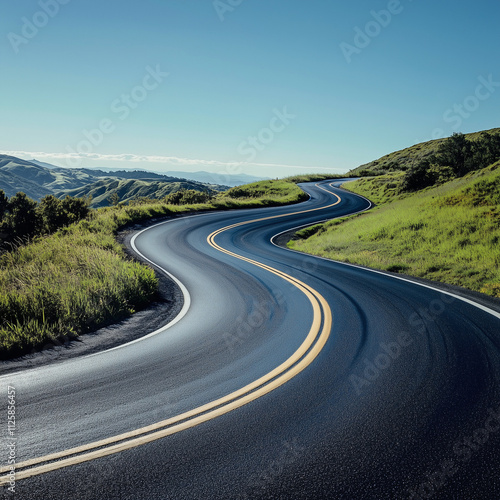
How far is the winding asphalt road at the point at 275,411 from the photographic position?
9.47ft

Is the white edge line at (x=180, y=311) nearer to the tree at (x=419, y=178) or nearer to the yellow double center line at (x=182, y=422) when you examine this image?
the yellow double center line at (x=182, y=422)

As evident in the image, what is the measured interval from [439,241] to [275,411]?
13.3m

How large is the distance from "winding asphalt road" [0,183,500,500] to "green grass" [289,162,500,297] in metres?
4.18

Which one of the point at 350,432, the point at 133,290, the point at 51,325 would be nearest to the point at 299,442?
the point at 350,432

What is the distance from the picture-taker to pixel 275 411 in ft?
12.7

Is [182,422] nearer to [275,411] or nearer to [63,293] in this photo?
[275,411]

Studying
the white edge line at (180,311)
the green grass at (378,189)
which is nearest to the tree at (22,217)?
the white edge line at (180,311)

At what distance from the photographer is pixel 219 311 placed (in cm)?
→ 783

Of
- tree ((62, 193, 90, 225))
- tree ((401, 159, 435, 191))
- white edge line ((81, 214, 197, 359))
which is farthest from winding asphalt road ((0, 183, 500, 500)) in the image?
tree ((401, 159, 435, 191))

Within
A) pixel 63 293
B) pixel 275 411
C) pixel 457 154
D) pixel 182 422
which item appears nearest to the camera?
pixel 182 422

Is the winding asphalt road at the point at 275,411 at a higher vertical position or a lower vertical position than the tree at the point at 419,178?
lower

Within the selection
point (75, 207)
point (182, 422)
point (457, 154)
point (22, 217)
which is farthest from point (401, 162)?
point (182, 422)

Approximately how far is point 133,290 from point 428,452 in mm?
6983

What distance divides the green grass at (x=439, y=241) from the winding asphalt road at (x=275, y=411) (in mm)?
4184
